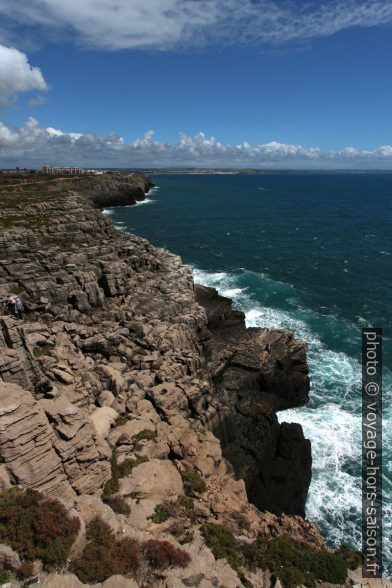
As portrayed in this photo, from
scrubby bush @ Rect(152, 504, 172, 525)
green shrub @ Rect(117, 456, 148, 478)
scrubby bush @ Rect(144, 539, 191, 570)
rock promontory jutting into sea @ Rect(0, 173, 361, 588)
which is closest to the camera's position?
scrubby bush @ Rect(144, 539, 191, 570)

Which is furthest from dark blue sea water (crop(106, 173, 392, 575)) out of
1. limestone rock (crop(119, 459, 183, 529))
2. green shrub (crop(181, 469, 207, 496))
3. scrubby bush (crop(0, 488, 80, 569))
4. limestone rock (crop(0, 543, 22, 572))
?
limestone rock (crop(0, 543, 22, 572))

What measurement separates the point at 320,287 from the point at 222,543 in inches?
2144

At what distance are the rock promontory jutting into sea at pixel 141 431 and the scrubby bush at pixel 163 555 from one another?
5 cm

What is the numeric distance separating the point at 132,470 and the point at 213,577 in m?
7.14

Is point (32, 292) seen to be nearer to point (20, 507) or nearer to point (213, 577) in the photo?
point (20, 507)

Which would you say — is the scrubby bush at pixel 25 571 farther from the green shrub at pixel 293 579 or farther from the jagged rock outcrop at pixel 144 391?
the green shrub at pixel 293 579

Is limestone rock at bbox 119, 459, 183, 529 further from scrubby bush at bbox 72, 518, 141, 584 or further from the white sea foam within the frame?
the white sea foam

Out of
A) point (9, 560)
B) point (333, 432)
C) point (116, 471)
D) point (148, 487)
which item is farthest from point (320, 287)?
point (9, 560)

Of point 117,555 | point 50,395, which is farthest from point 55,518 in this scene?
point 50,395

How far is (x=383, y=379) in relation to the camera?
141ft

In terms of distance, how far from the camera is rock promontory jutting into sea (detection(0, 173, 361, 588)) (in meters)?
16.7

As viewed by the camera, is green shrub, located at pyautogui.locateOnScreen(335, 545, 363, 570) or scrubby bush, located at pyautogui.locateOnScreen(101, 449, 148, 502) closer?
green shrub, located at pyautogui.locateOnScreen(335, 545, 363, 570)

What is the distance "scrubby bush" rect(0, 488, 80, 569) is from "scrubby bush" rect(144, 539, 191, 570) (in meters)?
3.14

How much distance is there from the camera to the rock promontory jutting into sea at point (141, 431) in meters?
16.7
